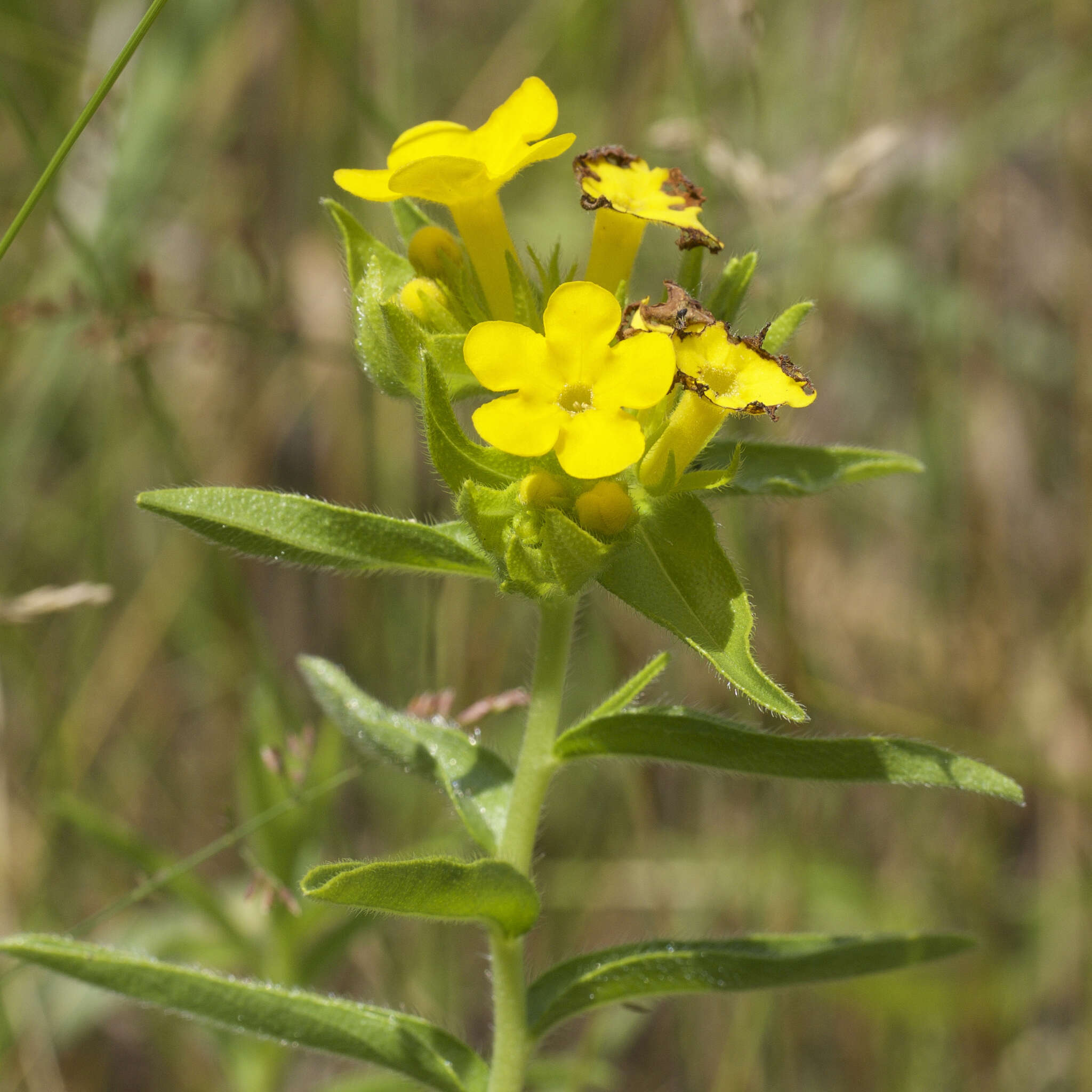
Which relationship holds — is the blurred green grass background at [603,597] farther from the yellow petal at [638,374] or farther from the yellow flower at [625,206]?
the yellow petal at [638,374]

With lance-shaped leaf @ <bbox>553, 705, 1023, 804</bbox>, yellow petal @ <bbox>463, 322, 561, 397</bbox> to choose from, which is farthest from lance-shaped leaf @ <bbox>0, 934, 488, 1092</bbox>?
yellow petal @ <bbox>463, 322, 561, 397</bbox>

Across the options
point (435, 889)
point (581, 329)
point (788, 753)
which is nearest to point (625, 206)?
point (581, 329)

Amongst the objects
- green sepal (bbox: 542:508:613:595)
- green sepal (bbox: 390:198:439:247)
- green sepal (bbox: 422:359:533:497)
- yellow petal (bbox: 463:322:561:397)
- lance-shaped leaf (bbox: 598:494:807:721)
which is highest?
green sepal (bbox: 390:198:439:247)

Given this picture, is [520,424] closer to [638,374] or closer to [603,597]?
[638,374]

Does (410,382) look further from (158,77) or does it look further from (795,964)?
(158,77)

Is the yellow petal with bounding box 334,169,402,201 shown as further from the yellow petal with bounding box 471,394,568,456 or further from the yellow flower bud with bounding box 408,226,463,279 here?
the yellow petal with bounding box 471,394,568,456
